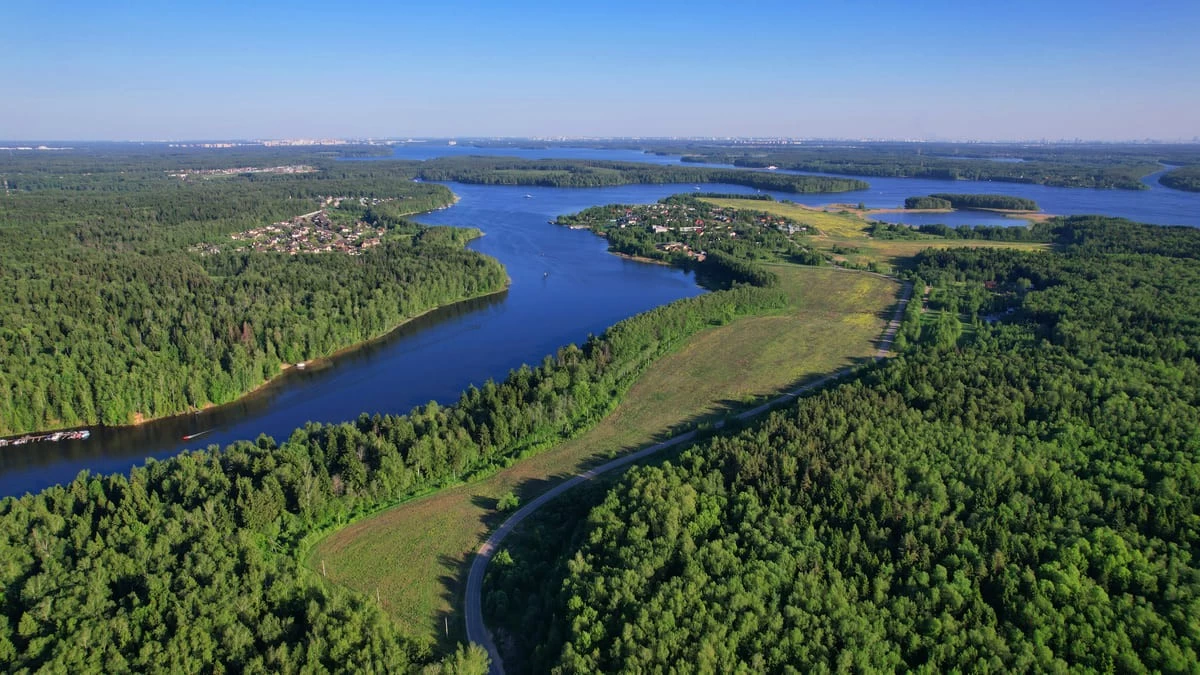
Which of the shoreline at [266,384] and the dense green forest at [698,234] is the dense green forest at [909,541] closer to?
the shoreline at [266,384]

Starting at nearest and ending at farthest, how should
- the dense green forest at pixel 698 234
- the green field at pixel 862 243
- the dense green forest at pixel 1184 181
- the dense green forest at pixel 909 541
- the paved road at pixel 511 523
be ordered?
the dense green forest at pixel 909 541
the paved road at pixel 511 523
the dense green forest at pixel 698 234
the green field at pixel 862 243
the dense green forest at pixel 1184 181

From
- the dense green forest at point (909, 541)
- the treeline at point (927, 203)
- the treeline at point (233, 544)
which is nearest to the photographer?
the dense green forest at point (909, 541)

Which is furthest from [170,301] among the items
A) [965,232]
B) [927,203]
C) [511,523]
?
[927,203]

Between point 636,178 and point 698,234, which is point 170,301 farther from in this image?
point 636,178

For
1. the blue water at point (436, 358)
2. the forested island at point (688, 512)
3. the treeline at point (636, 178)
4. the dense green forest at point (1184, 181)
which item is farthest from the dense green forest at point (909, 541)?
the dense green forest at point (1184, 181)

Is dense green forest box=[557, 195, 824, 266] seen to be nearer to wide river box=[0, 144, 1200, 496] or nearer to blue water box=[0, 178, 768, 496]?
wide river box=[0, 144, 1200, 496]

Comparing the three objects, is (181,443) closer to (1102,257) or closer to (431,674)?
(431,674)

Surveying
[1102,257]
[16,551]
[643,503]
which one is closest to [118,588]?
[16,551]
